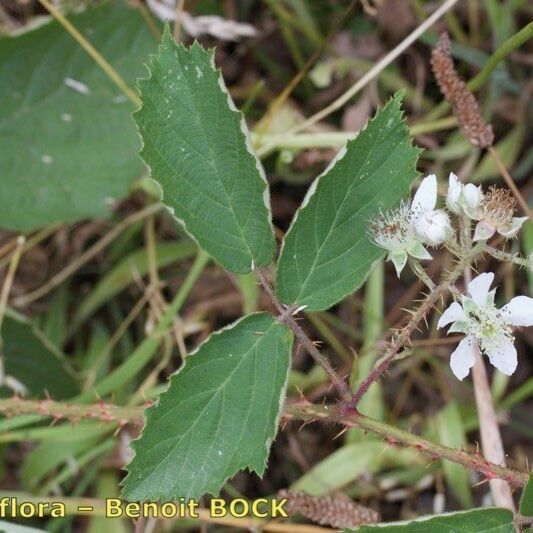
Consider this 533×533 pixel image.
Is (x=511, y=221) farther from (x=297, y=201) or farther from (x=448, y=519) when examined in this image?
(x=297, y=201)

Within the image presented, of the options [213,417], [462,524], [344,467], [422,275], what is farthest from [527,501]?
[344,467]

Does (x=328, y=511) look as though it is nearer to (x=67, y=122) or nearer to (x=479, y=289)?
(x=479, y=289)

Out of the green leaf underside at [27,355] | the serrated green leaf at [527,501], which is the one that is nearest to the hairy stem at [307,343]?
the serrated green leaf at [527,501]

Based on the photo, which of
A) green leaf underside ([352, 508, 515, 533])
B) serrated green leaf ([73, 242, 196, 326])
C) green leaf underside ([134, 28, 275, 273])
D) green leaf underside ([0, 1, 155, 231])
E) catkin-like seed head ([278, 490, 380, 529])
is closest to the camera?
green leaf underside ([352, 508, 515, 533])

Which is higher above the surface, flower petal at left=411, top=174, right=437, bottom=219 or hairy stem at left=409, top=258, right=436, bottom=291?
flower petal at left=411, top=174, right=437, bottom=219

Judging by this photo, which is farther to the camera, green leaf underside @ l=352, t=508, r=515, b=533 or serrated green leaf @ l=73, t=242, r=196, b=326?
serrated green leaf @ l=73, t=242, r=196, b=326

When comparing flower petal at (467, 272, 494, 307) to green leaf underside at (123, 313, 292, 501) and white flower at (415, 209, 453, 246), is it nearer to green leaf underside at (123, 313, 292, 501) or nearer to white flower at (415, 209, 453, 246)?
white flower at (415, 209, 453, 246)

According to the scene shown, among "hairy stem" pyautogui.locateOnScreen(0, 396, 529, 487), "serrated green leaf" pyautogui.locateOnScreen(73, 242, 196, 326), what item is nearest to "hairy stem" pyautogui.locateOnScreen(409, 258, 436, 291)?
"hairy stem" pyautogui.locateOnScreen(0, 396, 529, 487)

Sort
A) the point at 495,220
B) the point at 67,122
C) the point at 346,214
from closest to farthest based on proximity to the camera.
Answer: the point at 495,220, the point at 346,214, the point at 67,122
